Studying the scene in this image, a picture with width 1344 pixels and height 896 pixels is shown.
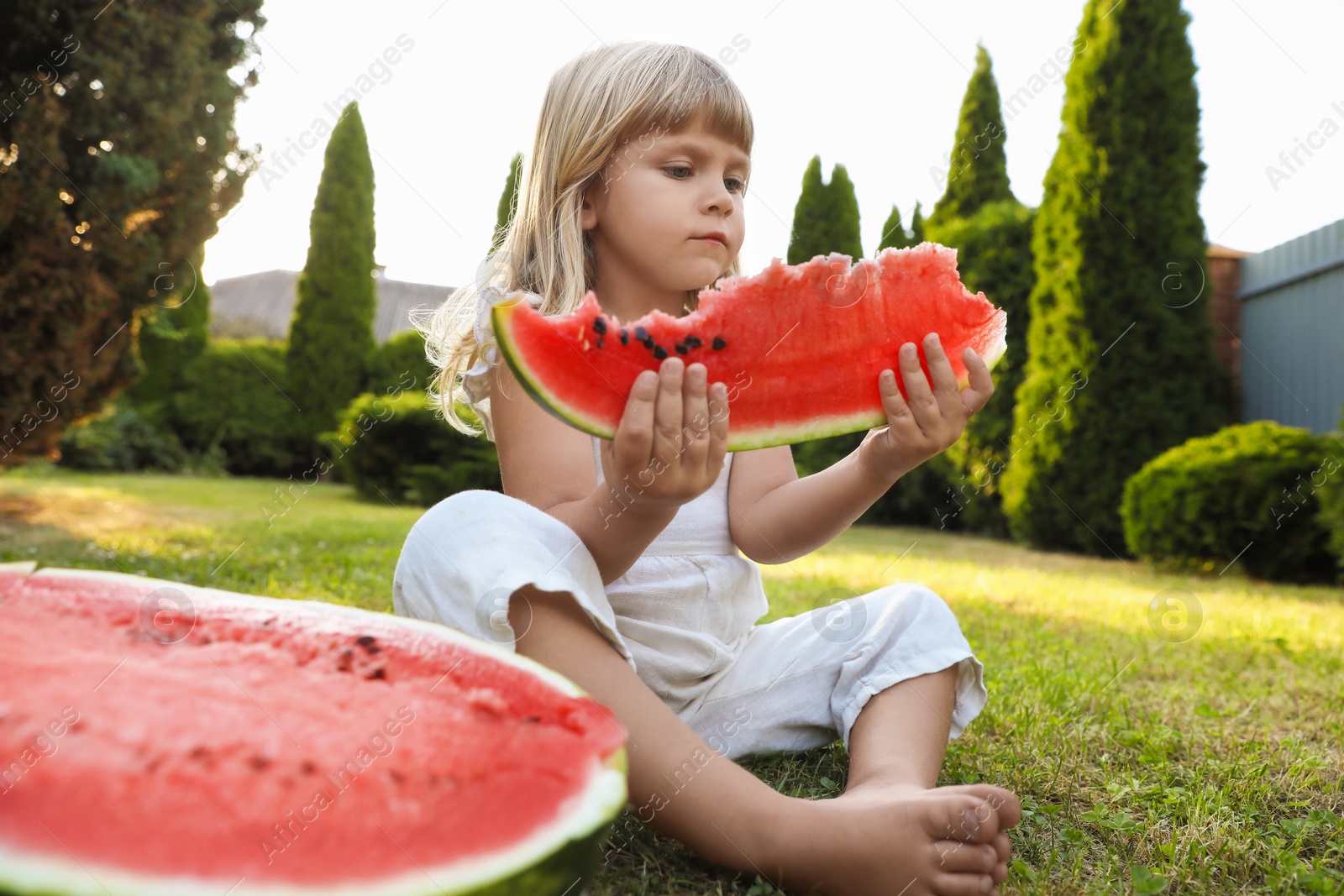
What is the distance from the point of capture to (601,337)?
1.46 m

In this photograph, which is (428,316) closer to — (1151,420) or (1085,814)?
(1085,814)

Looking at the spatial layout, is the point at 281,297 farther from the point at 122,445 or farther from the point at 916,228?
the point at 916,228

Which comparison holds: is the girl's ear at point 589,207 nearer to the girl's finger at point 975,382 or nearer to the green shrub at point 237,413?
the girl's finger at point 975,382

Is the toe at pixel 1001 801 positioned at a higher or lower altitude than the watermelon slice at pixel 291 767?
lower

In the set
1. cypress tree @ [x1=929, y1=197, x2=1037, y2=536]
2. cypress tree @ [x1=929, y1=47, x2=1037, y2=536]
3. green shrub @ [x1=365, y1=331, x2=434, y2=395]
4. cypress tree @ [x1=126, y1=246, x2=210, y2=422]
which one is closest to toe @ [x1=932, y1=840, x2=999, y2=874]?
cypress tree @ [x1=929, y1=47, x2=1037, y2=536]

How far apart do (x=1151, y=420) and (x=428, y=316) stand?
6859 millimetres

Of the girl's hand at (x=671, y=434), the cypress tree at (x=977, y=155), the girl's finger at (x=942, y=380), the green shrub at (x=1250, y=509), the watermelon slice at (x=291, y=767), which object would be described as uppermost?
the cypress tree at (x=977, y=155)

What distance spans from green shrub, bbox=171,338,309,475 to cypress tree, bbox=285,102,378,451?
1.62 ft

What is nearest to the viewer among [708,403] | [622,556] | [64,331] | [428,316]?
[708,403]

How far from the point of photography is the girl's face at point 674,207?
6.19 ft

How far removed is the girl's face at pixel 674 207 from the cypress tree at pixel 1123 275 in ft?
22.2

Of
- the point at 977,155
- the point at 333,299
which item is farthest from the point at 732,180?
the point at 333,299

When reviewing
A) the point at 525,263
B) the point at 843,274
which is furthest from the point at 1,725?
the point at 525,263

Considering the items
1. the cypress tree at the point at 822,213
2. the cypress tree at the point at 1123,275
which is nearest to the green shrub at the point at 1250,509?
the cypress tree at the point at 1123,275
